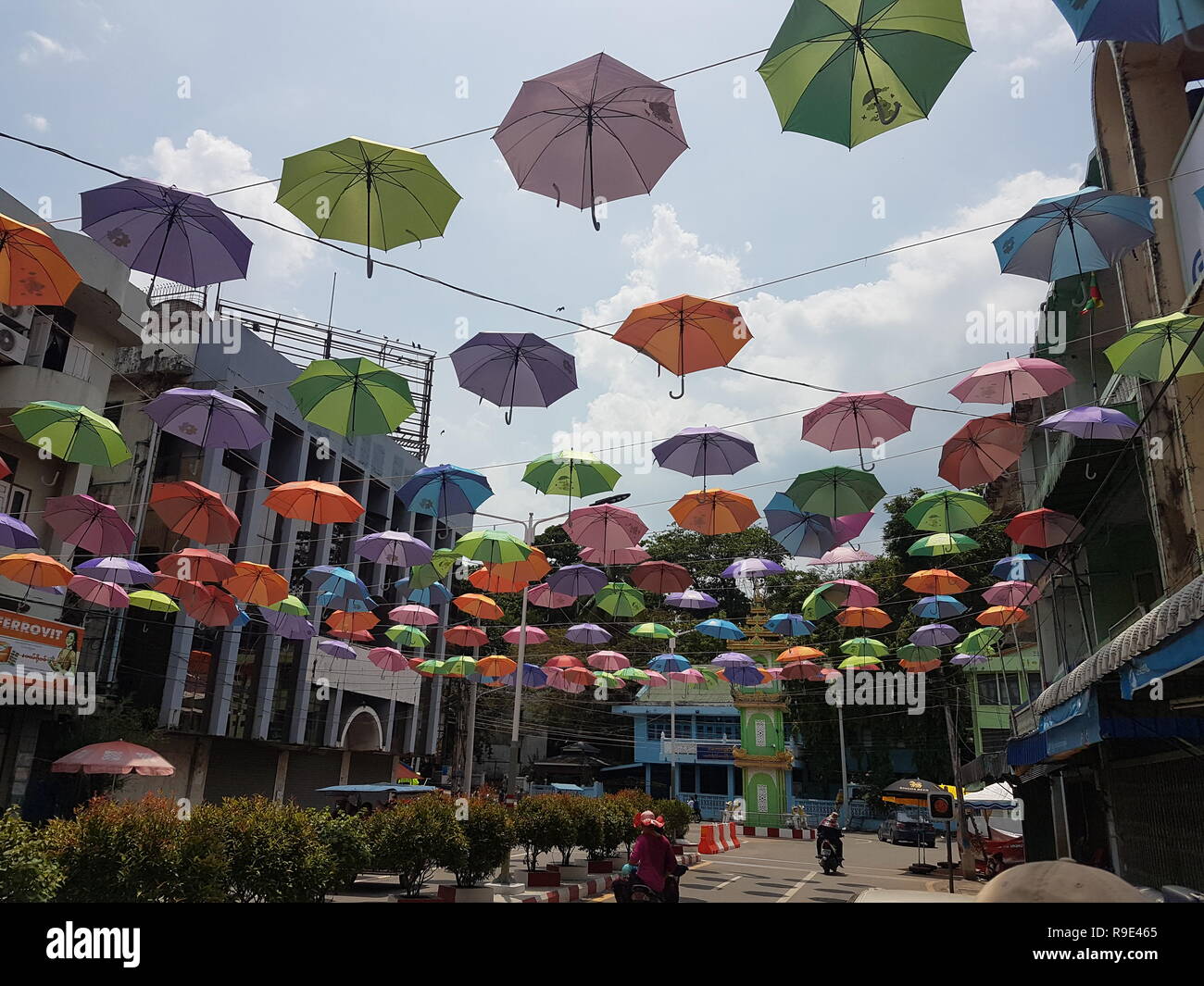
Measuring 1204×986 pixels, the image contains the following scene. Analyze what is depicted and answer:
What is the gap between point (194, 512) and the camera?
13.8 meters

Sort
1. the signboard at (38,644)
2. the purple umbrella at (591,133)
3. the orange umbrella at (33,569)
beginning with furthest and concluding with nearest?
the signboard at (38,644) → the orange umbrella at (33,569) → the purple umbrella at (591,133)

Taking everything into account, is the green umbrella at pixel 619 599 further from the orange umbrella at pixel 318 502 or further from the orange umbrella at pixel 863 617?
the orange umbrella at pixel 318 502

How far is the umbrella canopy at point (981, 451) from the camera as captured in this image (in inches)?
456

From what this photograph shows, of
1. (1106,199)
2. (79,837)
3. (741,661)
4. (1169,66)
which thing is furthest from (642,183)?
(741,661)

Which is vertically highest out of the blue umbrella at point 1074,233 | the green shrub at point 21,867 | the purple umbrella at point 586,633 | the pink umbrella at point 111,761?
the blue umbrella at point 1074,233

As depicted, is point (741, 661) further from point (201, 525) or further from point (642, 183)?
point (642, 183)

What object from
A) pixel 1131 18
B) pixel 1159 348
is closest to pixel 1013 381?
pixel 1159 348

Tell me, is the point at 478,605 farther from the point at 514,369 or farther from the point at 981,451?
the point at 981,451

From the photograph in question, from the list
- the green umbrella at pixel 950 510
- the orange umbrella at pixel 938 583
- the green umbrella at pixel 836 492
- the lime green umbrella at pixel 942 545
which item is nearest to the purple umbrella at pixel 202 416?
the green umbrella at pixel 836 492

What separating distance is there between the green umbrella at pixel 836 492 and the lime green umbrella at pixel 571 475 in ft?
9.74

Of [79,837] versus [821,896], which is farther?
[821,896]

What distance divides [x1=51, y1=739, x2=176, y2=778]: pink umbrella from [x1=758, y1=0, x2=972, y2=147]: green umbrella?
17.4 m

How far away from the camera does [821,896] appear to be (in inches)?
624
